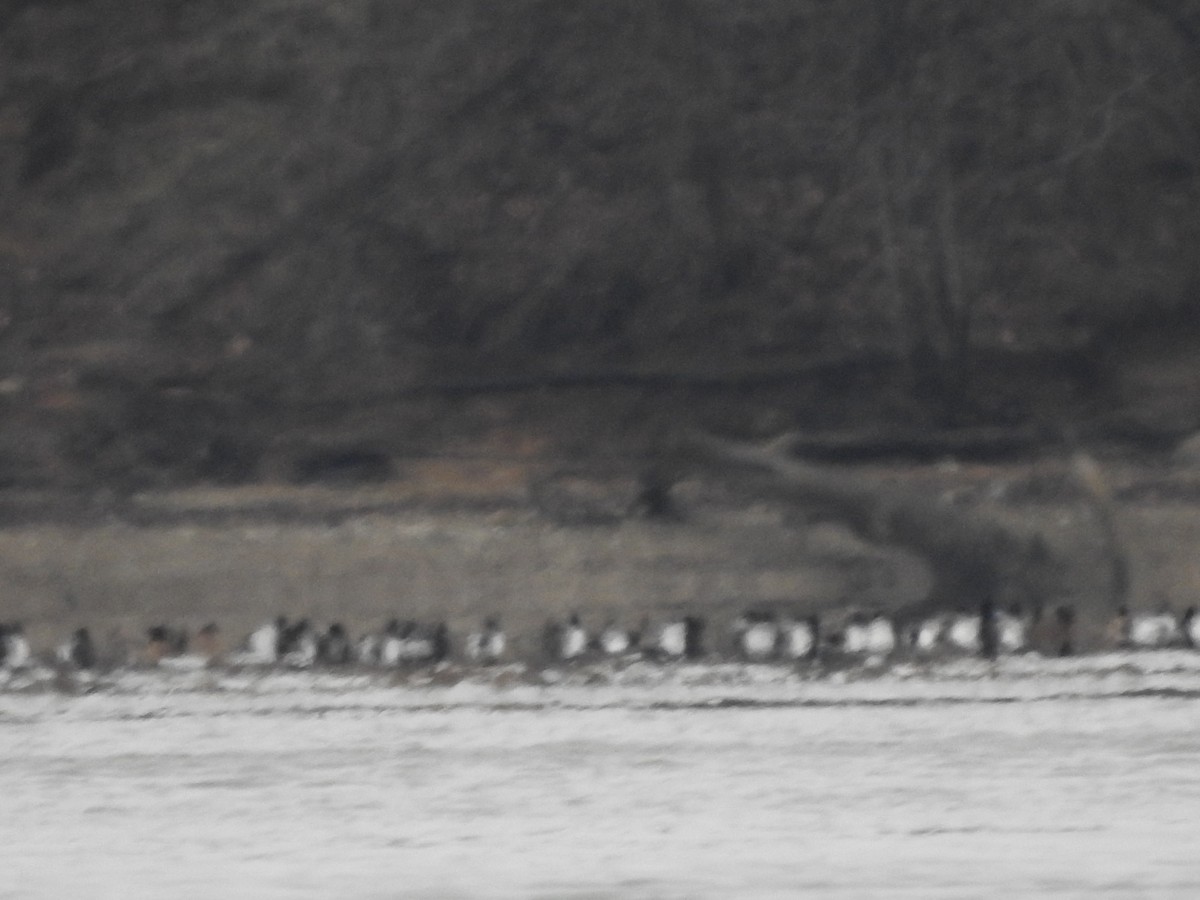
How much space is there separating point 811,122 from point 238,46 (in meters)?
2.42

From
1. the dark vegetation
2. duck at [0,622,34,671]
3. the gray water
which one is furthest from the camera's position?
the dark vegetation

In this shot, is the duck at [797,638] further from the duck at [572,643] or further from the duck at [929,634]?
the duck at [572,643]

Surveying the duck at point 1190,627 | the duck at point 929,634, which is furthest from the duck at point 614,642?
the duck at point 1190,627

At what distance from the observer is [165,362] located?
10281 millimetres

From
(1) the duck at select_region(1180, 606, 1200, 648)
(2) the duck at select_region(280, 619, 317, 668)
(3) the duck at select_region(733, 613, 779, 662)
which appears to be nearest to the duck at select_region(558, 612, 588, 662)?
(3) the duck at select_region(733, 613, 779, 662)

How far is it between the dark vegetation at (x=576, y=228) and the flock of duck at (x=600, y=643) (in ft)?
2.28

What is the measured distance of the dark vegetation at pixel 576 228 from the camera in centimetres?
1026

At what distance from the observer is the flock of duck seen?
9781 mm

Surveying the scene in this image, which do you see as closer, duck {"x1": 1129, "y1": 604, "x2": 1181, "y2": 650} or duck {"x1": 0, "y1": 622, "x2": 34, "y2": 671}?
duck {"x1": 0, "y1": 622, "x2": 34, "y2": 671}

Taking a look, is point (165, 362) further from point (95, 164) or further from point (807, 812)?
point (807, 812)

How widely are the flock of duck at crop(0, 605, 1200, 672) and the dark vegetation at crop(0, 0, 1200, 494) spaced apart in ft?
2.28

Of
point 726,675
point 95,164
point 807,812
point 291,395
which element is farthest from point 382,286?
point 807,812

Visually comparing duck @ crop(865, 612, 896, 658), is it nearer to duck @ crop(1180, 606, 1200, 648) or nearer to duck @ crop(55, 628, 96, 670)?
duck @ crop(1180, 606, 1200, 648)

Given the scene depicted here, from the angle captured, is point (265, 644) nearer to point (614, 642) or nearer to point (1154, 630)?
point (614, 642)
